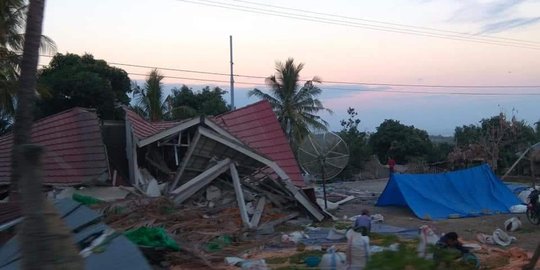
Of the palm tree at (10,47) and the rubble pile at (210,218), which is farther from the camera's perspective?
the palm tree at (10,47)

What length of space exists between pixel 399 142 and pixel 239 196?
29.5 m

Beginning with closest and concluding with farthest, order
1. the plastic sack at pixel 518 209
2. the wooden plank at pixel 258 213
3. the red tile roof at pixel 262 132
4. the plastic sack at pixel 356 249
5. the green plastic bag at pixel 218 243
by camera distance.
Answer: the plastic sack at pixel 356 249, the green plastic bag at pixel 218 243, the wooden plank at pixel 258 213, the plastic sack at pixel 518 209, the red tile roof at pixel 262 132

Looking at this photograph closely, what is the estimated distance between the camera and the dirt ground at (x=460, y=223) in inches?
663

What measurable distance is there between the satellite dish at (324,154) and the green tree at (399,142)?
2141cm

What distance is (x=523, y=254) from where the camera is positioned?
13359 millimetres

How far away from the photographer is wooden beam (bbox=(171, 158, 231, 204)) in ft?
60.6

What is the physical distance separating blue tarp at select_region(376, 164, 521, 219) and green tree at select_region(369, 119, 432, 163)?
809 inches

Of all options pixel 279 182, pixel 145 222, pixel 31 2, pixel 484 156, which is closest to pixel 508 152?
pixel 484 156

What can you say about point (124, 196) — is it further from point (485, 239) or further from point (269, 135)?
point (485, 239)

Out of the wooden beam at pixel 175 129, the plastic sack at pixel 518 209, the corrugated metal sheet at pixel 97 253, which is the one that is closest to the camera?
the corrugated metal sheet at pixel 97 253

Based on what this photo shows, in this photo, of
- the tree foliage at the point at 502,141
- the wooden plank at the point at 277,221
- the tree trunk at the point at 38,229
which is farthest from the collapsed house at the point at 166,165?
the tree foliage at the point at 502,141

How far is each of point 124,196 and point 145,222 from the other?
10.5ft

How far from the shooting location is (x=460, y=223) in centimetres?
1989

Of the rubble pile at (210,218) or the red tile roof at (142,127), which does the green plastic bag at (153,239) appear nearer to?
the rubble pile at (210,218)
